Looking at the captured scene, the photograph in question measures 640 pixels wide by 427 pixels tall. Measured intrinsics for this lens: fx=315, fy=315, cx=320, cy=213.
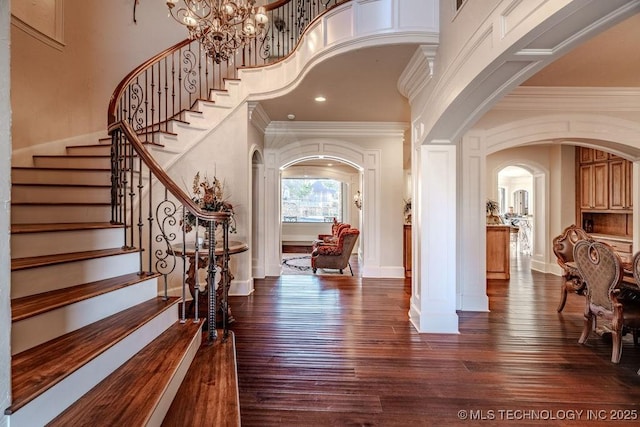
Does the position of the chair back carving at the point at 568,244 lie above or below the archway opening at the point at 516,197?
below

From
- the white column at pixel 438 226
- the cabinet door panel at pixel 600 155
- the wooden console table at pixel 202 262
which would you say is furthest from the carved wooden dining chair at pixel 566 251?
the wooden console table at pixel 202 262

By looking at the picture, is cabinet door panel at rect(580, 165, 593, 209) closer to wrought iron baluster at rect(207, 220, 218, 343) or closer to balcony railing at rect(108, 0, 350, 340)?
balcony railing at rect(108, 0, 350, 340)

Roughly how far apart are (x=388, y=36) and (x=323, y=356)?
10.5ft

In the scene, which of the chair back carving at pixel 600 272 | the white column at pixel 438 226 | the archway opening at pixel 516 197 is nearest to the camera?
the chair back carving at pixel 600 272

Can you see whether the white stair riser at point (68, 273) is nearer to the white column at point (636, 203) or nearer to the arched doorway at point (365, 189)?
the arched doorway at point (365, 189)

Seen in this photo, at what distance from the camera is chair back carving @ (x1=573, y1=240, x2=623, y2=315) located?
284 cm

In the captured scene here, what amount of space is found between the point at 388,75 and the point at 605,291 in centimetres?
323

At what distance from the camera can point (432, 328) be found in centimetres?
356

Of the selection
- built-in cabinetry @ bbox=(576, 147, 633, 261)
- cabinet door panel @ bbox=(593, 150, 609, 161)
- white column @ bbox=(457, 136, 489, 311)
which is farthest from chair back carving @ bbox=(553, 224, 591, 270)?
cabinet door panel @ bbox=(593, 150, 609, 161)

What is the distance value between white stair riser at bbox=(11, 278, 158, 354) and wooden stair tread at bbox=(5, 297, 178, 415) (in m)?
0.03

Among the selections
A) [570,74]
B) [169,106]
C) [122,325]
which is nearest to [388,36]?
[570,74]

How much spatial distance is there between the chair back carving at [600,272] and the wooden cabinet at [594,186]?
3.85 metres

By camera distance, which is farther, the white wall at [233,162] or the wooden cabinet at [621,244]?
the wooden cabinet at [621,244]

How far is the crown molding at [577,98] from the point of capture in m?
4.16
